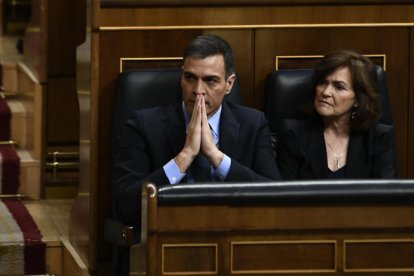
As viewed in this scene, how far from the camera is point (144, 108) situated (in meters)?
3.00

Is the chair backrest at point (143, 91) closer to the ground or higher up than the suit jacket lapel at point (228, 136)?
higher up

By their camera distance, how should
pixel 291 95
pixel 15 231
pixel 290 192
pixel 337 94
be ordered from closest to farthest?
pixel 290 192 < pixel 337 94 < pixel 291 95 < pixel 15 231

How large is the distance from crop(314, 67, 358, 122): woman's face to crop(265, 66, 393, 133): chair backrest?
8 cm

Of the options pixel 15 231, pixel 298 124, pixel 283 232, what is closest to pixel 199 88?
pixel 298 124

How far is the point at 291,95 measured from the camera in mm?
3098

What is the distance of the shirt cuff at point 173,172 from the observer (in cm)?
274

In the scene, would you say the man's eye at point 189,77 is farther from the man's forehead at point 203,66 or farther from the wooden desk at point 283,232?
the wooden desk at point 283,232

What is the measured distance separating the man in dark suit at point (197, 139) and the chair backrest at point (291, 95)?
0.16 meters

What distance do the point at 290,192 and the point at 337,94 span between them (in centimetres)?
71

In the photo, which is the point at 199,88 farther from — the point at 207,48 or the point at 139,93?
the point at 139,93

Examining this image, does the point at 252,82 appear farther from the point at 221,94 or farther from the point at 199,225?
the point at 199,225

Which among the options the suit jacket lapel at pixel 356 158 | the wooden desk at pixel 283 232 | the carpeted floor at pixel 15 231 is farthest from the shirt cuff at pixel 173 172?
the carpeted floor at pixel 15 231

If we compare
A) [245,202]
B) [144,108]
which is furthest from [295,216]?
[144,108]

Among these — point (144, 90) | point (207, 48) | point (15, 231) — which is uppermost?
point (207, 48)
